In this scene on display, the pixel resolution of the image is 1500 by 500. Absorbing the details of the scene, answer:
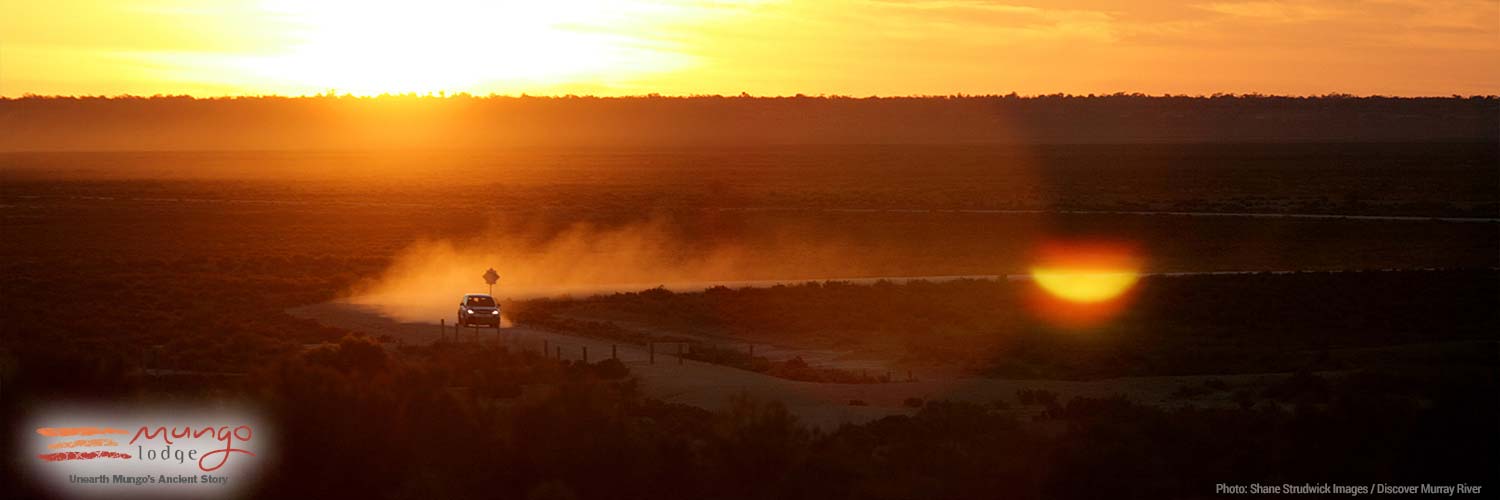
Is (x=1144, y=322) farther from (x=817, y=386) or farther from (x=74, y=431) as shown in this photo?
(x=74, y=431)

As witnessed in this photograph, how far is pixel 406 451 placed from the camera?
1714cm

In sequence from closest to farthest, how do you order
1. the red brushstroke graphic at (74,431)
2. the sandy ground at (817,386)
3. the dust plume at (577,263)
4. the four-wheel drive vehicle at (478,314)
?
the red brushstroke graphic at (74,431)
the sandy ground at (817,386)
the four-wheel drive vehicle at (478,314)
the dust plume at (577,263)

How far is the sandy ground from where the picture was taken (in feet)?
90.8

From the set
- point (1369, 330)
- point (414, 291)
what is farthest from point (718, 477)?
point (414, 291)

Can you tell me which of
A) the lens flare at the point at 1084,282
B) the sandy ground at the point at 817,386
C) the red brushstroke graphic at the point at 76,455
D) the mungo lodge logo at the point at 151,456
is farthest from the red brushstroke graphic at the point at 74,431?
the lens flare at the point at 1084,282

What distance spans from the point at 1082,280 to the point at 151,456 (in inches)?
1871

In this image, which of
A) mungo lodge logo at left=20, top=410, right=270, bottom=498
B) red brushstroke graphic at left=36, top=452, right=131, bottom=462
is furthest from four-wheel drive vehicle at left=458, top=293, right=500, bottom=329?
red brushstroke graphic at left=36, top=452, right=131, bottom=462

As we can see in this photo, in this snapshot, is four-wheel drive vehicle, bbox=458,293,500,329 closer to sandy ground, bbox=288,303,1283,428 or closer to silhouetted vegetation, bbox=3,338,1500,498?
sandy ground, bbox=288,303,1283,428

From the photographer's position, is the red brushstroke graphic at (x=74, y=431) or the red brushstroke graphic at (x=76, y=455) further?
the red brushstroke graphic at (x=74, y=431)

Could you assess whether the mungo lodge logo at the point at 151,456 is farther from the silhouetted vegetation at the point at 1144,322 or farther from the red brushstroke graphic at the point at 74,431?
the silhouetted vegetation at the point at 1144,322

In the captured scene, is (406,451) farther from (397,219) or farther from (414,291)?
(397,219)

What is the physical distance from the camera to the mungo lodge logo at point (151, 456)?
15.3 m

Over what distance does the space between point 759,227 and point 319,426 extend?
2616 inches

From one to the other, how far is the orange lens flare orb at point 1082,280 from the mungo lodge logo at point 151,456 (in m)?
33.0
